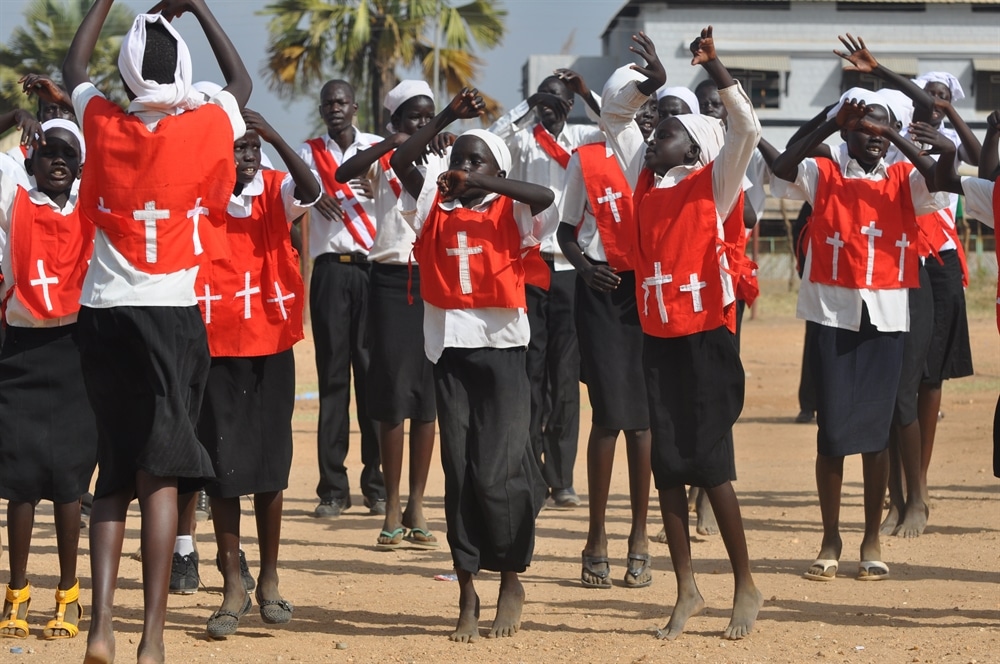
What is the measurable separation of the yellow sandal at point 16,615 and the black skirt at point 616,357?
2.75 meters

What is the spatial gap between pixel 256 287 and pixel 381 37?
69.3 feet

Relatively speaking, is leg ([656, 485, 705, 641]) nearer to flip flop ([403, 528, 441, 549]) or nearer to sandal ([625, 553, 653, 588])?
sandal ([625, 553, 653, 588])

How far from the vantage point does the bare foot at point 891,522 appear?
832 cm

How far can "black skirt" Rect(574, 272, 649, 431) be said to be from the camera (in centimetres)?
715

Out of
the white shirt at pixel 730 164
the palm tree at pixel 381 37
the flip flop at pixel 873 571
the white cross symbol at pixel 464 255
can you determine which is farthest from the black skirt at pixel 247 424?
the palm tree at pixel 381 37

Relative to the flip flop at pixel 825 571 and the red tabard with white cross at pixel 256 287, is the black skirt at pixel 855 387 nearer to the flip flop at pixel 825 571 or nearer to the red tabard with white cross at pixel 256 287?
the flip flop at pixel 825 571

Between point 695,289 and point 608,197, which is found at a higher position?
point 608,197

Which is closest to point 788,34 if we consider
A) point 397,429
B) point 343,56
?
point 343,56

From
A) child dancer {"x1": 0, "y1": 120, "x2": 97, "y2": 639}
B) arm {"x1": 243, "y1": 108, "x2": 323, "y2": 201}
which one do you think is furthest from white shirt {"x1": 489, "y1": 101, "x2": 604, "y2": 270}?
child dancer {"x1": 0, "y1": 120, "x2": 97, "y2": 639}

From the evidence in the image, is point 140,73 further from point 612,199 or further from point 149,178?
point 612,199

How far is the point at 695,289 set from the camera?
6.00 metres

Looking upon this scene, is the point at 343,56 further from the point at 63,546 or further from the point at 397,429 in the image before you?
the point at 63,546

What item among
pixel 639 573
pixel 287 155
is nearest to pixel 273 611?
pixel 639 573

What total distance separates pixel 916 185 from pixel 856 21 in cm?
3252
